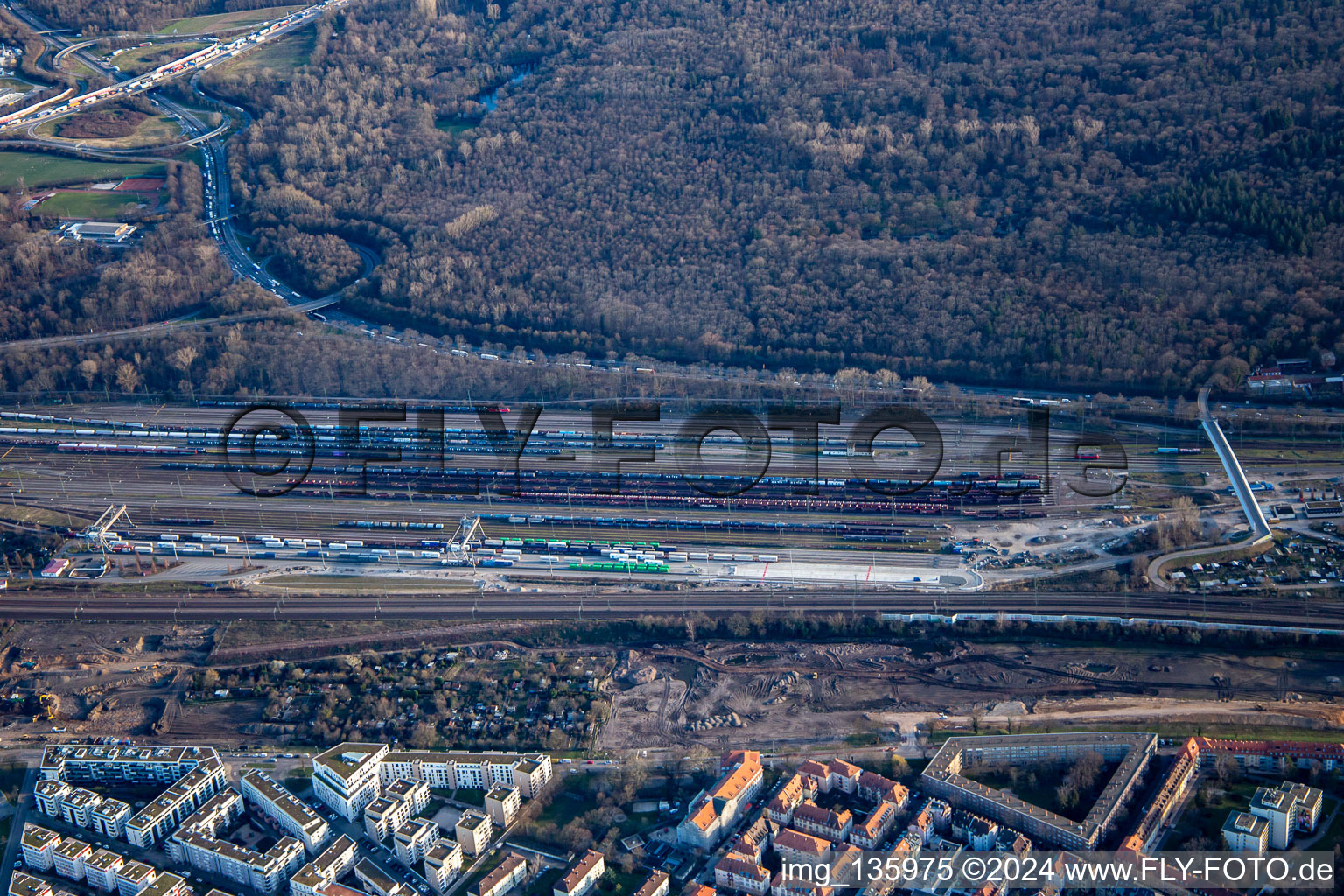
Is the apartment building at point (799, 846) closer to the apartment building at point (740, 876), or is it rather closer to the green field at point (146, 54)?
the apartment building at point (740, 876)

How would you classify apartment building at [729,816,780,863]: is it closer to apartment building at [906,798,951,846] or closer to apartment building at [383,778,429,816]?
apartment building at [906,798,951,846]

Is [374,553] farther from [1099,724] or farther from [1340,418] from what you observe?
[1340,418]

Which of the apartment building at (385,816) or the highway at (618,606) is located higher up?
the highway at (618,606)

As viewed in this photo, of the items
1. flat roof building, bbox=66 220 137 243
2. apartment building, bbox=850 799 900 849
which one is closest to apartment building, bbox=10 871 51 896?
apartment building, bbox=850 799 900 849

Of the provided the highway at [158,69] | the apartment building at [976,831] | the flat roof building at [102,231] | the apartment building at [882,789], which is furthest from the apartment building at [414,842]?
the highway at [158,69]

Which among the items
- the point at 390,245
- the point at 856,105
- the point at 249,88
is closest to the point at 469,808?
the point at 390,245

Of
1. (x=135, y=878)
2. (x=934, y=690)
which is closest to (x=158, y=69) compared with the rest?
(x=135, y=878)
